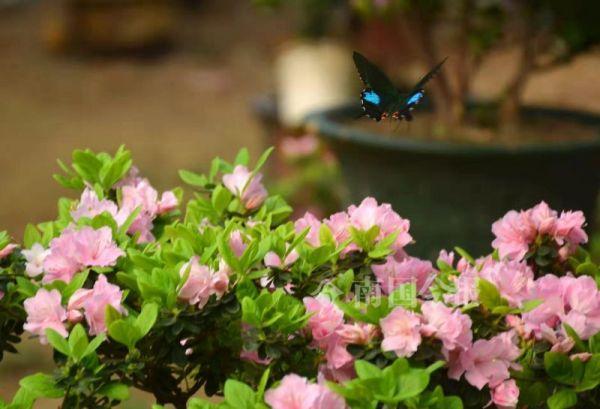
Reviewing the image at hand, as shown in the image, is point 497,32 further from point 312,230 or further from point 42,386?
point 42,386

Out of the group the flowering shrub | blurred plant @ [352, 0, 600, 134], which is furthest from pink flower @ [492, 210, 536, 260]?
blurred plant @ [352, 0, 600, 134]

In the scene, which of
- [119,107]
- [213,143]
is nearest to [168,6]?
[119,107]

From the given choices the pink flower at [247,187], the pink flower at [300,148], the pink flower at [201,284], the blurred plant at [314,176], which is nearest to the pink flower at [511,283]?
the pink flower at [201,284]

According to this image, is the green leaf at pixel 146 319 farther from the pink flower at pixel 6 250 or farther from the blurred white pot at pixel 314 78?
the blurred white pot at pixel 314 78

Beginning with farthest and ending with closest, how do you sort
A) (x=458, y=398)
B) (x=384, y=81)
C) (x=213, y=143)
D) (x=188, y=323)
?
(x=213, y=143), (x=384, y=81), (x=188, y=323), (x=458, y=398)

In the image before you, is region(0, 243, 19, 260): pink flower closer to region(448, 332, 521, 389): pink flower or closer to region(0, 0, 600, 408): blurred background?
region(448, 332, 521, 389): pink flower

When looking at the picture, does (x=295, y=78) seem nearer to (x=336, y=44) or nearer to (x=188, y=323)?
(x=336, y=44)
